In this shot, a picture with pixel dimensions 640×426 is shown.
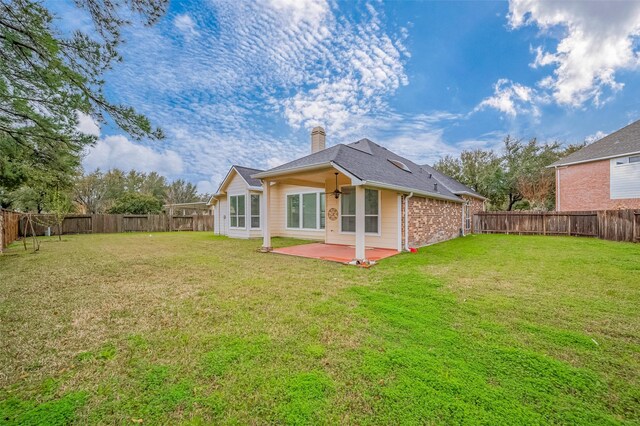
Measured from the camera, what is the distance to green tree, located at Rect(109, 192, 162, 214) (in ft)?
77.4

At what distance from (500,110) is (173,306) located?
888 inches

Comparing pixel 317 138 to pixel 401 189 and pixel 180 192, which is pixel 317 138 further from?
pixel 180 192

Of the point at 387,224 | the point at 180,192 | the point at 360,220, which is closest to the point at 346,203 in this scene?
the point at 387,224

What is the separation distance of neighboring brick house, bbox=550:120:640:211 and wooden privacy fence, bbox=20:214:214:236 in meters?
25.8

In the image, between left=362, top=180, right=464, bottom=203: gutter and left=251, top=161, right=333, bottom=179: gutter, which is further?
left=251, top=161, right=333, bottom=179: gutter

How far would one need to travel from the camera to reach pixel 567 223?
535 inches

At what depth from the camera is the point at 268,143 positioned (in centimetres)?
1789

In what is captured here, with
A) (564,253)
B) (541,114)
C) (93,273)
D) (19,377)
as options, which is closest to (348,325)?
(19,377)

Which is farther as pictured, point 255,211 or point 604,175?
point 255,211

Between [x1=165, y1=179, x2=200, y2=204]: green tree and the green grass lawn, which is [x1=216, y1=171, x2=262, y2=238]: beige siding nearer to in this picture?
the green grass lawn

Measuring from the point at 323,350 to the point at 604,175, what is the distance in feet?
62.9

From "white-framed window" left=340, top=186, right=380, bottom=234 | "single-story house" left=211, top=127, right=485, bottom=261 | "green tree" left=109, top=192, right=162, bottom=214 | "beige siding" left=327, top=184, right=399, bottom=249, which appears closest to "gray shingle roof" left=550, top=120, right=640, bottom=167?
"single-story house" left=211, top=127, right=485, bottom=261

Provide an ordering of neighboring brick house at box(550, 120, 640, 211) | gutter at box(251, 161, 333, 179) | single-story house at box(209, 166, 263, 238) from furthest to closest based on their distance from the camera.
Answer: single-story house at box(209, 166, 263, 238)
neighboring brick house at box(550, 120, 640, 211)
gutter at box(251, 161, 333, 179)

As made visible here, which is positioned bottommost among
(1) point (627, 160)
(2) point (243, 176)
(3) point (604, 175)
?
(3) point (604, 175)
